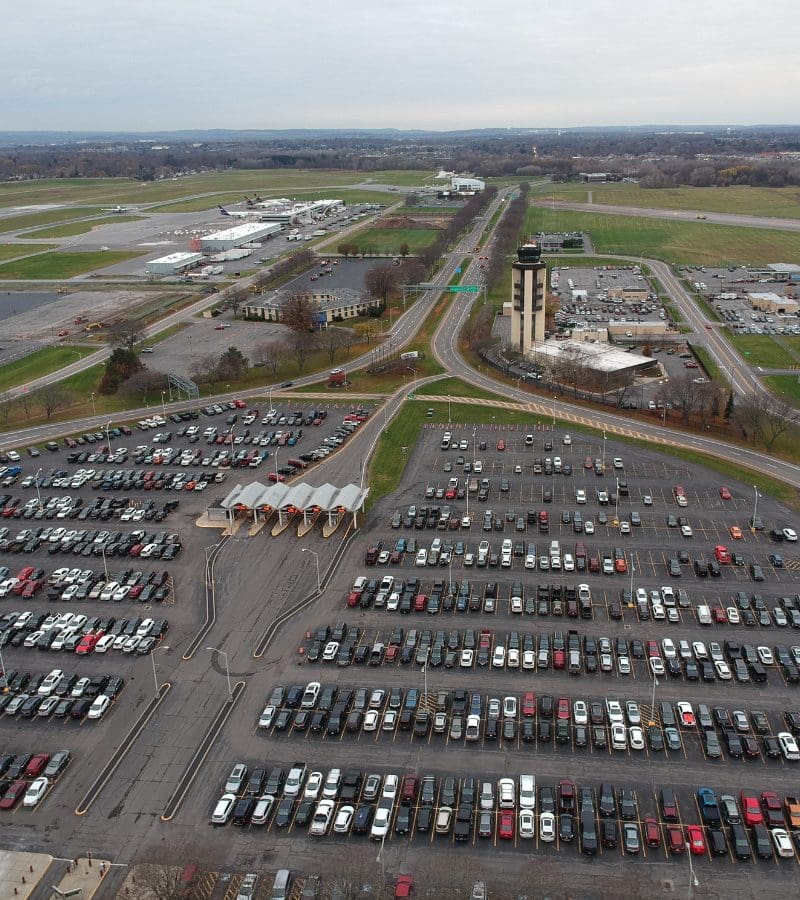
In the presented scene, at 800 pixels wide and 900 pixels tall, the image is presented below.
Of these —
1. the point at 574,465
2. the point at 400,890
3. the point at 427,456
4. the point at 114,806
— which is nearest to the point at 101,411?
the point at 427,456

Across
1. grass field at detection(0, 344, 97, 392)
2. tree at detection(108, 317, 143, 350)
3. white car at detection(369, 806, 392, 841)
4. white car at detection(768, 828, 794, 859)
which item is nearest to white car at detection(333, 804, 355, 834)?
white car at detection(369, 806, 392, 841)

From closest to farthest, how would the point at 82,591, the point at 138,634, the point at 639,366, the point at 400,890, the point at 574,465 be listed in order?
the point at 400,890, the point at 138,634, the point at 82,591, the point at 574,465, the point at 639,366

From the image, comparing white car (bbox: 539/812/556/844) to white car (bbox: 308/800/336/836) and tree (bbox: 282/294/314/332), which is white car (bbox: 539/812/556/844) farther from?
tree (bbox: 282/294/314/332)

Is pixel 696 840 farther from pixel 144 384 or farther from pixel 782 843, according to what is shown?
pixel 144 384

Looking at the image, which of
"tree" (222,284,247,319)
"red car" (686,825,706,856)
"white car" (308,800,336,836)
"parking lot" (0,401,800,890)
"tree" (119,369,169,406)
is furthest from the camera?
"tree" (222,284,247,319)

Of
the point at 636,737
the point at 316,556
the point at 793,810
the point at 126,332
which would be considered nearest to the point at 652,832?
the point at 636,737

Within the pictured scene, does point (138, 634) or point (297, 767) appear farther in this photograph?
point (138, 634)

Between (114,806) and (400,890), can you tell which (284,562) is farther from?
(400,890)
